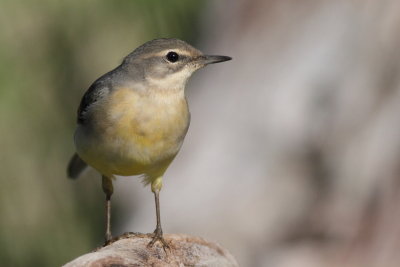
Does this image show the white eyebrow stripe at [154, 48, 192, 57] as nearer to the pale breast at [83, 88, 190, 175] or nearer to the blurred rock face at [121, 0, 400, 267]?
the pale breast at [83, 88, 190, 175]

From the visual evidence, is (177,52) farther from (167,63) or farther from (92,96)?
(92,96)

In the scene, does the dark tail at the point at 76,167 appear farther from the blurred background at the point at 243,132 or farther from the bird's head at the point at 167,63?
the blurred background at the point at 243,132

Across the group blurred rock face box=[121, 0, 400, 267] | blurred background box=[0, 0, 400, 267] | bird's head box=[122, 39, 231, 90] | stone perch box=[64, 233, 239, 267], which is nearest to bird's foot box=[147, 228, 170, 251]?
stone perch box=[64, 233, 239, 267]

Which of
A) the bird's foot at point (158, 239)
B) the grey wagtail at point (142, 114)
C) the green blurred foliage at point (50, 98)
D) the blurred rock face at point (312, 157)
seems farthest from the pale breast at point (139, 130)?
the green blurred foliage at point (50, 98)

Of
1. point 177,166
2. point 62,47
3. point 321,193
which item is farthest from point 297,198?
point 62,47

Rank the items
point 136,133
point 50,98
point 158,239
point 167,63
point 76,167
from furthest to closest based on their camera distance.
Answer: point 50,98 < point 76,167 < point 167,63 < point 136,133 < point 158,239

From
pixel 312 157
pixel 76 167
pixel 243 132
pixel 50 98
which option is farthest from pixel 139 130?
pixel 50 98

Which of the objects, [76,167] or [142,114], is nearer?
[142,114]

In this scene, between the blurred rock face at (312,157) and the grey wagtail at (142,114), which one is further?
the blurred rock face at (312,157)
